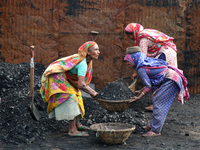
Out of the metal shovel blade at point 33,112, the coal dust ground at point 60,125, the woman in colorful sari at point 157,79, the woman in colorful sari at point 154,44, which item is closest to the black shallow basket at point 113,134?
the coal dust ground at point 60,125

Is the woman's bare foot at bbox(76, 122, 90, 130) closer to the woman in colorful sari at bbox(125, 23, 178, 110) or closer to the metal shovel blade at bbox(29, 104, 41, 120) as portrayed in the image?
the metal shovel blade at bbox(29, 104, 41, 120)

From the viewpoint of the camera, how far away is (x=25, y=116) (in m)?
4.58

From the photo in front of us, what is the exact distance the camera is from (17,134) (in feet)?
13.4

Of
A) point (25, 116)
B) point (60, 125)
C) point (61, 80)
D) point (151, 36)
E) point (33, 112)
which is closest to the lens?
point (61, 80)

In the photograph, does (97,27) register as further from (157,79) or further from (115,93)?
(157,79)

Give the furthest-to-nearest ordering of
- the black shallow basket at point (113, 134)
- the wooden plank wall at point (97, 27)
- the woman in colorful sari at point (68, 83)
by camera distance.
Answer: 1. the wooden plank wall at point (97, 27)
2. the woman in colorful sari at point (68, 83)
3. the black shallow basket at point (113, 134)

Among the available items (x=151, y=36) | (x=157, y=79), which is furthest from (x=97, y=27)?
(x=157, y=79)

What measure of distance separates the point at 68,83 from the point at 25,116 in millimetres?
1001

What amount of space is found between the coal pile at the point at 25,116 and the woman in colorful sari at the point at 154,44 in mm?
1250

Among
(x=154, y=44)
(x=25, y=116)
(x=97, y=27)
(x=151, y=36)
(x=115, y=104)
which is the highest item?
(x=97, y=27)

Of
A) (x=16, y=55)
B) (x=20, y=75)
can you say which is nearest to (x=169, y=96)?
(x=20, y=75)

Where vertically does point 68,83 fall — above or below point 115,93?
above

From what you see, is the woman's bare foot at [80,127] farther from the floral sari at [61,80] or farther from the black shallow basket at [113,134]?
the black shallow basket at [113,134]

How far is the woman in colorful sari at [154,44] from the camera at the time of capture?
A: 552 centimetres
